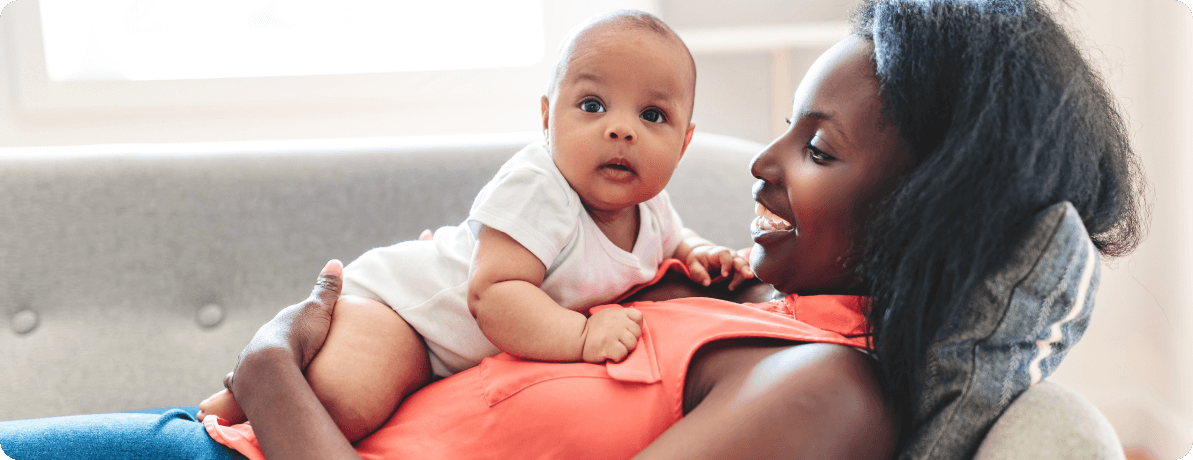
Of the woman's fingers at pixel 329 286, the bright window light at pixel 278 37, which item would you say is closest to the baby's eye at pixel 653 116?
the woman's fingers at pixel 329 286

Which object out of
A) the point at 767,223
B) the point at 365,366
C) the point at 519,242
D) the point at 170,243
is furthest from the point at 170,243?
the point at 767,223

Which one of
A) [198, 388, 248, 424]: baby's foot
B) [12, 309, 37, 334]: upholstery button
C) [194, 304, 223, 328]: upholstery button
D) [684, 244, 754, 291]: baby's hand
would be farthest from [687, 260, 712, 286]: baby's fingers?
[12, 309, 37, 334]: upholstery button

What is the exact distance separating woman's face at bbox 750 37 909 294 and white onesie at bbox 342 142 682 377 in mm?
205

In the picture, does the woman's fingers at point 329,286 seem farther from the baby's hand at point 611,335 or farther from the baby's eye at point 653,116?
the baby's eye at point 653,116

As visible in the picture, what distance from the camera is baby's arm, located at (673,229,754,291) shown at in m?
1.01

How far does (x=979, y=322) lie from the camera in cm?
63

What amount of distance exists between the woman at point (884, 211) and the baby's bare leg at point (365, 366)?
1.4 inches

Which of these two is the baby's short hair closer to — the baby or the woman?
the baby

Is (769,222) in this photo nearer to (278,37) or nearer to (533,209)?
(533,209)

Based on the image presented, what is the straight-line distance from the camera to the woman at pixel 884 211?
0.62 meters

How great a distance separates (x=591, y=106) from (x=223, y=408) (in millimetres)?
587

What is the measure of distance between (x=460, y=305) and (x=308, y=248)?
0.69m

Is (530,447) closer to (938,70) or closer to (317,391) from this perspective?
(317,391)

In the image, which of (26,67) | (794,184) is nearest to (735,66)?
(794,184)
